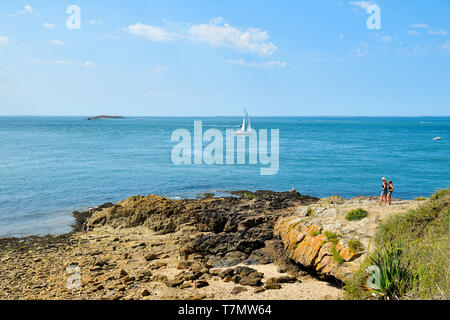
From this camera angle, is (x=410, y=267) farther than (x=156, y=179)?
No

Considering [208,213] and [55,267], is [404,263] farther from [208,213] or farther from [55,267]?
[55,267]

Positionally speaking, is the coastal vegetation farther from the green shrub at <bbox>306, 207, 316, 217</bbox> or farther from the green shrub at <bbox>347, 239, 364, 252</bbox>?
the green shrub at <bbox>306, 207, 316, 217</bbox>

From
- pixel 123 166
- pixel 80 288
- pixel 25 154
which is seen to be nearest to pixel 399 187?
pixel 80 288

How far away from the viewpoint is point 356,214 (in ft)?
49.1

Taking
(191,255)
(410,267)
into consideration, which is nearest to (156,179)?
(191,255)

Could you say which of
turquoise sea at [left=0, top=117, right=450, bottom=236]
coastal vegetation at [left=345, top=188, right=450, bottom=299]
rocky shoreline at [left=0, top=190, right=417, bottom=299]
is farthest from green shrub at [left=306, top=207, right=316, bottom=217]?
turquoise sea at [left=0, top=117, right=450, bottom=236]

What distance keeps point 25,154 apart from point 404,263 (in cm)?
6362

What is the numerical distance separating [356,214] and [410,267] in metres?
5.70

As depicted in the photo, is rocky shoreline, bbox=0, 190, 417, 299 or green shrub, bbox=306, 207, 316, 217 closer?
rocky shoreline, bbox=0, 190, 417, 299

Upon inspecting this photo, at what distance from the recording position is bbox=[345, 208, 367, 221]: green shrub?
14828mm

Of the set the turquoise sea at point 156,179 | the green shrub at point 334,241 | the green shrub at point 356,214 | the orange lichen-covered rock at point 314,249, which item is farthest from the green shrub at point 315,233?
the turquoise sea at point 156,179

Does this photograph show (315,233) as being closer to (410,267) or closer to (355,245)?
(355,245)

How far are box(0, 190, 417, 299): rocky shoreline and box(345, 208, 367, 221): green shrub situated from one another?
1.10 ft

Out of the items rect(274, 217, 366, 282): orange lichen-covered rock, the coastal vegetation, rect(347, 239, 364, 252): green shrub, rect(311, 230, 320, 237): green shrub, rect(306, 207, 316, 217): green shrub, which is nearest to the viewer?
the coastal vegetation
